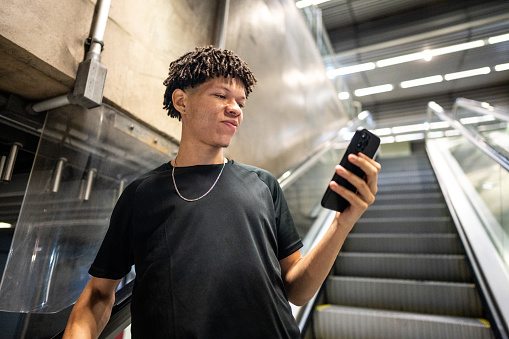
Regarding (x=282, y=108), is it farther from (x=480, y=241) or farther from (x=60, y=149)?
(x=60, y=149)

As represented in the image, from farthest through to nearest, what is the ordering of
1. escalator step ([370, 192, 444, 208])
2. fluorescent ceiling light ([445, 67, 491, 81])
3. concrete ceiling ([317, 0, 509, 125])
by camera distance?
fluorescent ceiling light ([445, 67, 491, 81]), concrete ceiling ([317, 0, 509, 125]), escalator step ([370, 192, 444, 208])

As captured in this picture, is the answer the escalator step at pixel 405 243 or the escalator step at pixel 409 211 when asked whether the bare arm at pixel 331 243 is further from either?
the escalator step at pixel 409 211

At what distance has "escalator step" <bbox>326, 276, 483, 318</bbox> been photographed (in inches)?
94.7

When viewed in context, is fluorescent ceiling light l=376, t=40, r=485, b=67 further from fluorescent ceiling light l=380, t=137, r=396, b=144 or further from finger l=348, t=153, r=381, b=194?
finger l=348, t=153, r=381, b=194

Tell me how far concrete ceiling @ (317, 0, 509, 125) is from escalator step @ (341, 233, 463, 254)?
15.9 feet

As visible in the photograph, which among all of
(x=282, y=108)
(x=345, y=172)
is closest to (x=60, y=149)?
(x=345, y=172)

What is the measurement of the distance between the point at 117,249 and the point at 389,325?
6.85 feet

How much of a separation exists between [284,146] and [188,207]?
10.5 ft

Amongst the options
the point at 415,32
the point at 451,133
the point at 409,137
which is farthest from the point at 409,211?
the point at 409,137

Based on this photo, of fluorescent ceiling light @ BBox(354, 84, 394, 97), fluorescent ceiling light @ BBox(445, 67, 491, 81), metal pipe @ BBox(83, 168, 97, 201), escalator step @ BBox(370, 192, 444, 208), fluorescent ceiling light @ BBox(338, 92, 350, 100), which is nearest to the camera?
metal pipe @ BBox(83, 168, 97, 201)

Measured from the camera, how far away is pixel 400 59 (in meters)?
9.93

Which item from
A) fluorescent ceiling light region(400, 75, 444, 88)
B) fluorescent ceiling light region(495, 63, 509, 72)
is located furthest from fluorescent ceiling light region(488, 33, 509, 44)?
fluorescent ceiling light region(400, 75, 444, 88)

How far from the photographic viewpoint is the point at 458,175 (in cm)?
434

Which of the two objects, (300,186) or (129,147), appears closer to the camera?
(129,147)
